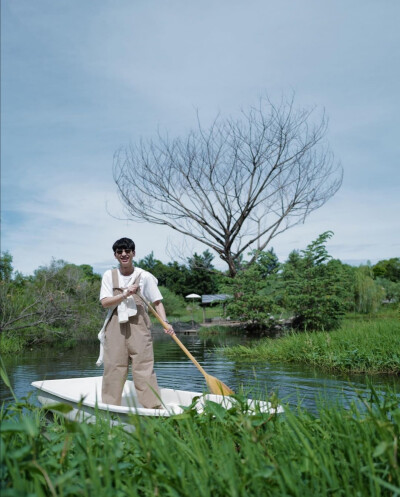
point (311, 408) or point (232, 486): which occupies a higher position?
point (232, 486)

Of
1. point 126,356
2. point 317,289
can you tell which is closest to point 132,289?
point 126,356

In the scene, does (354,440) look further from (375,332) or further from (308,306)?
(308,306)

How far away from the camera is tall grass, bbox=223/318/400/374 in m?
7.75

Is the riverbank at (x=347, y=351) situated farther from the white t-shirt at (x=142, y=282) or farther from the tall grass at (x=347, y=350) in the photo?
the white t-shirt at (x=142, y=282)

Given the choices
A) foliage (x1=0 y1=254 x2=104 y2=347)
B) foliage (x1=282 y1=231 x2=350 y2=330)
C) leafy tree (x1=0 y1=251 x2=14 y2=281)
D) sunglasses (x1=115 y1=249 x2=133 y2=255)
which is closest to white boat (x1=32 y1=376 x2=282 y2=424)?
sunglasses (x1=115 y1=249 x2=133 y2=255)

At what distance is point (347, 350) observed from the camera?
8.29 metres

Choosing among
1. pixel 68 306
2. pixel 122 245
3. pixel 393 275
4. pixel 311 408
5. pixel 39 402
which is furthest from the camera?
pixel 393 275

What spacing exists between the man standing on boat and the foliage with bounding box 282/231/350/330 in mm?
12350

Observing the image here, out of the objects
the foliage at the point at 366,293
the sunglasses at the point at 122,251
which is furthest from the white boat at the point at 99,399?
the foliage at the point at 366,293

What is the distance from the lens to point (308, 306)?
16.8 meters

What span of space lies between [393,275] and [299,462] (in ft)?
182

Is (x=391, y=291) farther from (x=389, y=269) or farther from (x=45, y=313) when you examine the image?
(x=45, y=313)

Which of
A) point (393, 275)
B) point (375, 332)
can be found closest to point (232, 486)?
point (375, 332)

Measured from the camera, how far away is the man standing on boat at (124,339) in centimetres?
436
